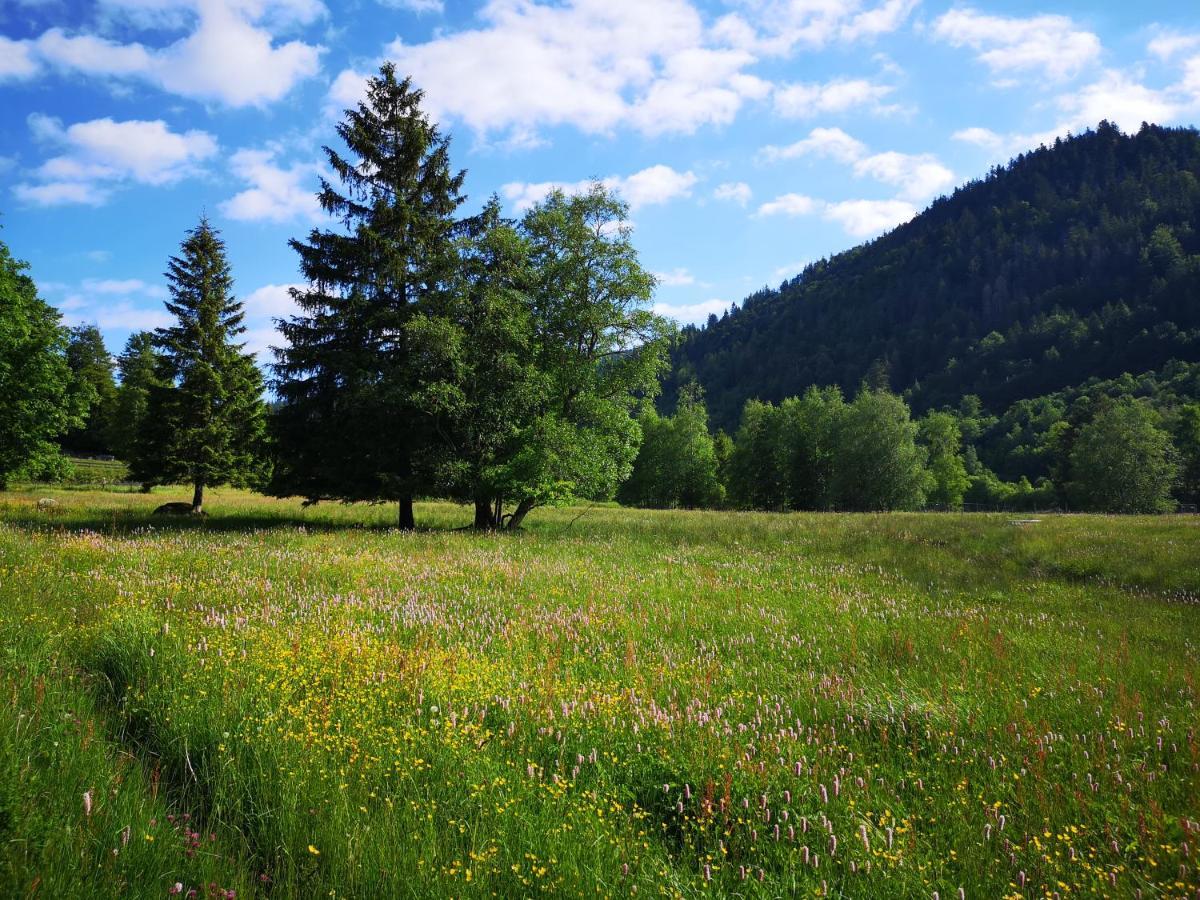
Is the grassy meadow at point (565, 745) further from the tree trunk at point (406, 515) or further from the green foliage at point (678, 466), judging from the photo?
the green foliage at point (678, 466)

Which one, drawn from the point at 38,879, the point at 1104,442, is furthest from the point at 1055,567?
the point at 1104,442

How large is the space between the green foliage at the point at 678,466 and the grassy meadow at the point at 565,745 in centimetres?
6207

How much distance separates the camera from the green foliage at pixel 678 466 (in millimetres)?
71062

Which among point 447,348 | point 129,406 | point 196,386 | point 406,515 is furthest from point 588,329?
Answer: point 129,406

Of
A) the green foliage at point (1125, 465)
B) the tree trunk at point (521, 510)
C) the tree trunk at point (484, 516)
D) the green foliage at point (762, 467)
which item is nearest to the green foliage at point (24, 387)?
the tree trunk at point (484, 516)

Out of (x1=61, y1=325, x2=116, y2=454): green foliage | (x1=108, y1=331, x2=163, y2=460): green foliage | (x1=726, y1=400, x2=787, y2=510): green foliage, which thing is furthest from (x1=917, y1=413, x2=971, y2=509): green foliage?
(x1=61, y1=325, x2=116, y2=454): green foliage

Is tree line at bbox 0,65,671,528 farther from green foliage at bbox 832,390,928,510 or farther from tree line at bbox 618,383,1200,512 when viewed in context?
green foliage at bbox 832,390,928,510

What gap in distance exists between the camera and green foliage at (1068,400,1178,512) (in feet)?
204

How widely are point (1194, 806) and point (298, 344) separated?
21963 mm

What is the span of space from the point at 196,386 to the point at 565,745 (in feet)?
114

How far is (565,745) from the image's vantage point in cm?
412

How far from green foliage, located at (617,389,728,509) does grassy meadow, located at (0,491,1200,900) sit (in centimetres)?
6207

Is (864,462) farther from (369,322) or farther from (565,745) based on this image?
(565,745)

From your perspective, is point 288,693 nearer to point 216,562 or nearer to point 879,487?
point 216,562
